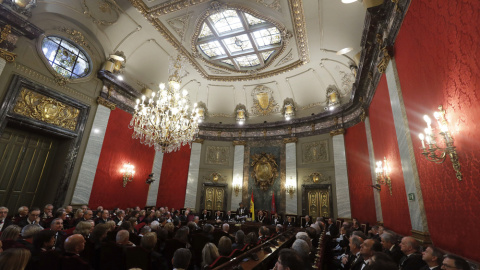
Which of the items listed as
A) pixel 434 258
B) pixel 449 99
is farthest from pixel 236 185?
pixel 449 99

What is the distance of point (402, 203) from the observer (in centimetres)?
550

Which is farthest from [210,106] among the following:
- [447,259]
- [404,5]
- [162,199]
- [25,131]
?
[447,259]

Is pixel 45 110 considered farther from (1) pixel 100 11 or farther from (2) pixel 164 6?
(2) pixel 164 6

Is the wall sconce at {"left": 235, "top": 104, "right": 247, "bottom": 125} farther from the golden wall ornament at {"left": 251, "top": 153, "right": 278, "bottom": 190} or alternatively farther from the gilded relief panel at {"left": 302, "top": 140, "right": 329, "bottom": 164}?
the gilded relief panel at {"left": 302, "top": 140, "right": 329, "bottom": 164}

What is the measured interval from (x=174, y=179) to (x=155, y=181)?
1281 mm

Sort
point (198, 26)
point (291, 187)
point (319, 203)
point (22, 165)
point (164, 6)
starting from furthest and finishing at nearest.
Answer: point (291, 187), point (319, 203), point (198, 26), point (164, 6), point (22, 165)

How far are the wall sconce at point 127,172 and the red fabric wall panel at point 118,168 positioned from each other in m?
0.16

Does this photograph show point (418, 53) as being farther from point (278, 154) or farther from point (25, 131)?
point (25, 131)

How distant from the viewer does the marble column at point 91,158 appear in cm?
830

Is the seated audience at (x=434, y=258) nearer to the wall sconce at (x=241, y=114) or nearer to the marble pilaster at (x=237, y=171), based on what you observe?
the marble pilaster at (x=237, y=171)

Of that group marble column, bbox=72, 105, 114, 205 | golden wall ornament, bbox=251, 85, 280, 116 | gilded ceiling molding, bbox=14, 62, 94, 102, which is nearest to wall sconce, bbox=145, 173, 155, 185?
marble column, bbox=72, 105, 114, 205

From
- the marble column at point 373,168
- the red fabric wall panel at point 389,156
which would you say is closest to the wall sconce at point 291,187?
the marble column at point 373,168

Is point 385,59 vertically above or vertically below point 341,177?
above

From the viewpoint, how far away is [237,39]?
10.5m
